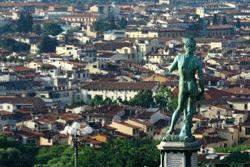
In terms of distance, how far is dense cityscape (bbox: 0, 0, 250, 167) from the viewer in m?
25.9

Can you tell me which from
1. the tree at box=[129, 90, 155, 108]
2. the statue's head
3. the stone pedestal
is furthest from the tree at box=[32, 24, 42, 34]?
the stone pedestal

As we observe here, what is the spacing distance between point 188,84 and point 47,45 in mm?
61406

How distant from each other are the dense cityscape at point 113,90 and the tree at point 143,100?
4cm

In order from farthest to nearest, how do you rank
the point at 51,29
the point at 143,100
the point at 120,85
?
1. the point at 51,29
2. the point at 120,85
3. the point at 143,100

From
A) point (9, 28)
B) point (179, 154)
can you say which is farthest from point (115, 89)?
point (9, 28)

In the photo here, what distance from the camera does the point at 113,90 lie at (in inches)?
1875

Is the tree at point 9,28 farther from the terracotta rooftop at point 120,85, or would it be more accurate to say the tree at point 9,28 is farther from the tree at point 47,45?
the terracotta rooftop at point 120,85

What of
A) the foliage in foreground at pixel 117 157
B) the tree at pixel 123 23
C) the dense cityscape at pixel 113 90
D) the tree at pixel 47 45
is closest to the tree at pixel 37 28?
the dense cityscape at pixel 113 90

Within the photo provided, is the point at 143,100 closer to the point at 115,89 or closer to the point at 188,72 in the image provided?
the point at 115,89

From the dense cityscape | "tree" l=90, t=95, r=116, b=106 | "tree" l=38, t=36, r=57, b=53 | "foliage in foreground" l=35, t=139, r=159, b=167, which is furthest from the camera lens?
"tree" l=38, t=36, r=57, b=53

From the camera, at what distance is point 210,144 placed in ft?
102

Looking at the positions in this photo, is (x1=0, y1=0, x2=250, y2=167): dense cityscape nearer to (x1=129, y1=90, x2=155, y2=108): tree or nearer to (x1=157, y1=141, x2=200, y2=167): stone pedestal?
(x1=129, y1=90, x2=155, y2=108): tree

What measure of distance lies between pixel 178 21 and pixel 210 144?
2268 inches

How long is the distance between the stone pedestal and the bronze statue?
0.32 ft
